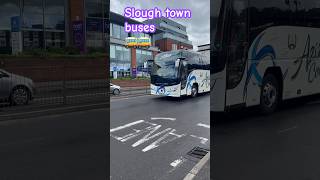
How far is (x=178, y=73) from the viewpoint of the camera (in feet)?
7.87

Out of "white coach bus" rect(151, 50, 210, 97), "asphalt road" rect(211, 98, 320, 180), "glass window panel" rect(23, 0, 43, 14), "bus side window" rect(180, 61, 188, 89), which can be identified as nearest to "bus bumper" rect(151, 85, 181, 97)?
"white coach bus" rect(151, 50, 210, 97)

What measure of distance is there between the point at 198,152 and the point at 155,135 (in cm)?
57

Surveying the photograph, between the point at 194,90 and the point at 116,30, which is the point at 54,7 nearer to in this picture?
the point at 116,30

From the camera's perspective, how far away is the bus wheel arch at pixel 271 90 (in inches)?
125

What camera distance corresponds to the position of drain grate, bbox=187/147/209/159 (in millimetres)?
2439

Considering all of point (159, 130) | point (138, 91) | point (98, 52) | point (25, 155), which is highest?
point (98, 52)

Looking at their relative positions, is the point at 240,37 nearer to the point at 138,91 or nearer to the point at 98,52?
the point at 138,91

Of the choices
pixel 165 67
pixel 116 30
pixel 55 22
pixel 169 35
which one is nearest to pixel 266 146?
pixel 165 67

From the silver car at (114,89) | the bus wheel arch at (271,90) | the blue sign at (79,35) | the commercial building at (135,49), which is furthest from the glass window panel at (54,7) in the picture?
the bus wheel arch at (271,90)

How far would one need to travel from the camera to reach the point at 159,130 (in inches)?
83.2

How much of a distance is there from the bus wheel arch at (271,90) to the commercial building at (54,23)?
6.71 ft

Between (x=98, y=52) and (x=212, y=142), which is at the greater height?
(x=98, y=52)

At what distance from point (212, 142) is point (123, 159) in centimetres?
79

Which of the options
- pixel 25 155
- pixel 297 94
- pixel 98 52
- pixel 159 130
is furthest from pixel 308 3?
pixel 25 155
